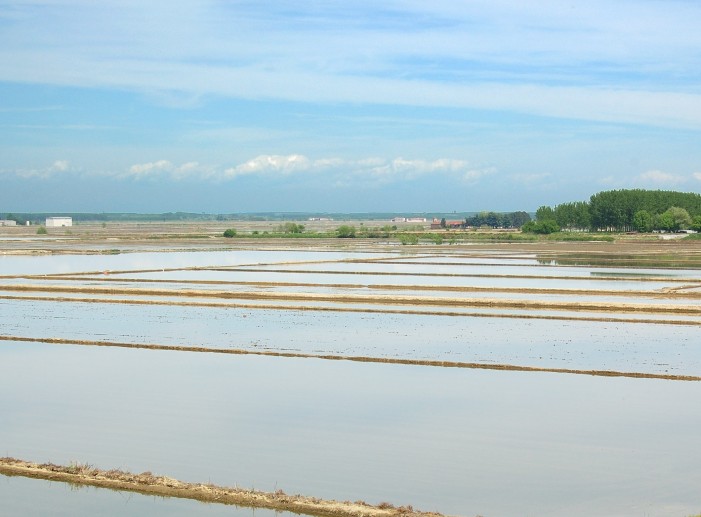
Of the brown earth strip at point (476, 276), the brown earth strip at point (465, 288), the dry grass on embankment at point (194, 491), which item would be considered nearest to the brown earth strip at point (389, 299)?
the brown earth strip at point (465, 288)

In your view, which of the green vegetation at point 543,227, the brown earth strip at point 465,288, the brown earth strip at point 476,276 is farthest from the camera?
the green vegetation at point 543,227

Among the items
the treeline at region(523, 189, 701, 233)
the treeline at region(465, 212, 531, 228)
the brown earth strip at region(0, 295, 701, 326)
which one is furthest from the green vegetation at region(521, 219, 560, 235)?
the brown earth strip at region(0, 295, 701, 326)

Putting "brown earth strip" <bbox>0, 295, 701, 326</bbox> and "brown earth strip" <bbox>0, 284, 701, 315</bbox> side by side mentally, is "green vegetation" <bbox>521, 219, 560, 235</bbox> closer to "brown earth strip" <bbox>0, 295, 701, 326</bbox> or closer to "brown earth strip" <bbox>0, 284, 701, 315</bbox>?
"brown earth strip" <bbox>0, 284, 701, 315</bbox>

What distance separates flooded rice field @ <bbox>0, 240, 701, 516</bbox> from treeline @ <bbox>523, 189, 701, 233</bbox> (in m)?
51.0

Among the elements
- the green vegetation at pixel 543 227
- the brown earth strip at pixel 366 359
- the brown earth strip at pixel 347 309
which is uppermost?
the green vegetation at pixel 543 227

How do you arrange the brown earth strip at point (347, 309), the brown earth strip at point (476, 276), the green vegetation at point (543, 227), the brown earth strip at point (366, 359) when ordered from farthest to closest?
the green vegetation at point (543, 227), the brown earth strip at point (476, 276), the brown earth strip at point (347, 309), the brown earth strip at point (366, 359)

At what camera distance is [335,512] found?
602 centimetres

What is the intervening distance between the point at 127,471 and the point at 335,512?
1.66 metres

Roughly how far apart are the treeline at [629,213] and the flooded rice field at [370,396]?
51037 millimetres

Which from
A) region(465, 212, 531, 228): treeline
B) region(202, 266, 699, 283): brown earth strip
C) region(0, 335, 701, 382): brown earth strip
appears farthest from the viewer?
region(465, 212, 531, 228): treeline

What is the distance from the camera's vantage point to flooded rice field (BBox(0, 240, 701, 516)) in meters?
6.62

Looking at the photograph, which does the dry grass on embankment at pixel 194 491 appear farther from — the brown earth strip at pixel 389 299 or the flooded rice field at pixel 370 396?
the brown earth strip at pixel 389 299

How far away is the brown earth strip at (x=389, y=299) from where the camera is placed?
17.6 metres

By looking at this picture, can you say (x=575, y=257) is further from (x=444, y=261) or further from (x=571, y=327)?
(x=571, y=327)
